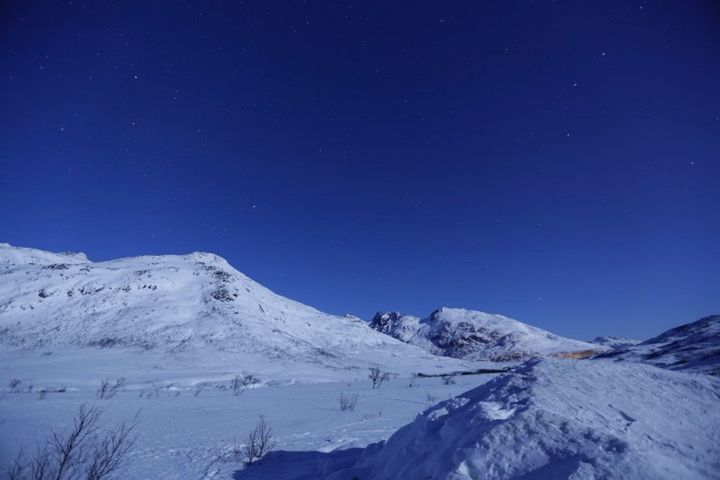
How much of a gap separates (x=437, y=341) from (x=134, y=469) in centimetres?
14662

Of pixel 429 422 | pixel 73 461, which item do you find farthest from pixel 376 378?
pixel 429 422

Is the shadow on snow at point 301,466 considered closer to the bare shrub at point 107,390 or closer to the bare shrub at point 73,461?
the bare shrub at point 73,461

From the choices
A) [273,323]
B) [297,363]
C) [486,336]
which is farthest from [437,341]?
[297,363]

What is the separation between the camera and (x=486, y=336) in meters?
131

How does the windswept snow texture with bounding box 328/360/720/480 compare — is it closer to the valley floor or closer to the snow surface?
the snow surface

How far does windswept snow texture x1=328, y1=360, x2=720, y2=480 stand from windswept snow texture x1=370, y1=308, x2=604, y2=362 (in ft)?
354

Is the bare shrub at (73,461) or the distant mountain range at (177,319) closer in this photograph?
the bare shrub at (73,461)

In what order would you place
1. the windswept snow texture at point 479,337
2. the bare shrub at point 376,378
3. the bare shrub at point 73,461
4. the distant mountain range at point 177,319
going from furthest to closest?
the windswept snow texture at point 479,337 → the distant mountain range at point 177,319 → the bare shrub at point 376,378 → the bare shrub at point 73,461

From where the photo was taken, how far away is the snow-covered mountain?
147 ft

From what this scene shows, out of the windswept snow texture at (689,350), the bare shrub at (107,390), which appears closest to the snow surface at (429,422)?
the windswept snow texture at (689,350)

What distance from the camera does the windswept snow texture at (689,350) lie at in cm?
1372

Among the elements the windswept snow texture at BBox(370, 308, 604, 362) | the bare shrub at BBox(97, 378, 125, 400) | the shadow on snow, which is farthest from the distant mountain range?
the windswept snow texture at BBox(370, 308, 604, 362)

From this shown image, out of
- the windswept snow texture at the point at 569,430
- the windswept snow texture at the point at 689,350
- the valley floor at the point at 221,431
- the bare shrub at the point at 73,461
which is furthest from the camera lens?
the windswept snow texture at the point at 689,350

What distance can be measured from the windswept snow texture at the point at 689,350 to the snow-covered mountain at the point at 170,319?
88.2ft
